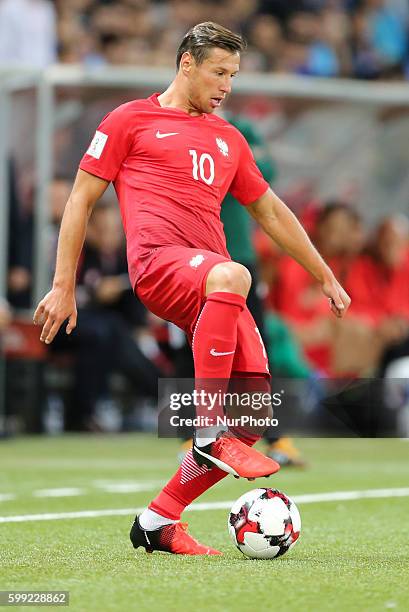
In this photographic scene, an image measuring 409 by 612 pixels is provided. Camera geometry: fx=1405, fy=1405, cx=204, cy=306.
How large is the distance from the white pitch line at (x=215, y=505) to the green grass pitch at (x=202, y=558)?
0.35ft

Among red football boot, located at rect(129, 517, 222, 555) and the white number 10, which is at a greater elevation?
the white number 10

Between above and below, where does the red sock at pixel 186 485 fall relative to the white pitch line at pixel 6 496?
above

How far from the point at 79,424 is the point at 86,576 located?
377 inches

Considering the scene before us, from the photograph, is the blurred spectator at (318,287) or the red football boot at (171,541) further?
the blurred spectator at (318,287)

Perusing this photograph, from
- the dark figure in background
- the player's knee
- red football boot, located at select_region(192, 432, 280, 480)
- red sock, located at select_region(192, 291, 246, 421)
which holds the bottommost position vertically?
the dark figure in background

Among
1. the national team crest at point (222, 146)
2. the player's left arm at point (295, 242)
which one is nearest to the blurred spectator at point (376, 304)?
the player's left arm at point (295, 242)

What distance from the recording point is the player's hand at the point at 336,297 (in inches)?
235

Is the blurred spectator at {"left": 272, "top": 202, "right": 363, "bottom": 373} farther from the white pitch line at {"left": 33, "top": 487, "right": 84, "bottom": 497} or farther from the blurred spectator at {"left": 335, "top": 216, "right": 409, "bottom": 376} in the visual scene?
the white pitch line at {"left": 33, "top": 487, "right": 84, "bottom": 497}

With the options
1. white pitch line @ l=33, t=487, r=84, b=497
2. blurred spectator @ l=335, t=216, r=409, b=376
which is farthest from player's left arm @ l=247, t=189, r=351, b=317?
blurred spectator @ l=335, t=216, r=409, b=376

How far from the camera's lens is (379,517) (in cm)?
715

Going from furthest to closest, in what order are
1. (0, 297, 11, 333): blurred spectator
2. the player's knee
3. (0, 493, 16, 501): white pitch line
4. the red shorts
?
(0, 297, 11, 333): blurred spectator < (0, 493, 16, 501): white pitch line < the red shorts < the player's knee

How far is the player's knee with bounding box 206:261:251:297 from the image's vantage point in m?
5.31

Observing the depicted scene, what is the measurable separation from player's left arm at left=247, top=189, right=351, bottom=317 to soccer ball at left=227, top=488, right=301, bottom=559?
885 mm

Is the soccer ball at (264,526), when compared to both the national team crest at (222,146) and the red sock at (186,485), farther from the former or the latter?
the national team crest at (222,146)
